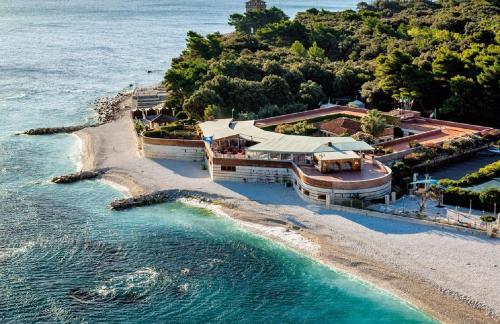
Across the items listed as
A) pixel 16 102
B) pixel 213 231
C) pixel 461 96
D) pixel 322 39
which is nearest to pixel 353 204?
pixel 213 231

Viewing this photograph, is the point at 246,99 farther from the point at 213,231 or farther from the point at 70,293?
the point at 70,293

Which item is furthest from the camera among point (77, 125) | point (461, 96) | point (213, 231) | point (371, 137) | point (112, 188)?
point (77, 125)

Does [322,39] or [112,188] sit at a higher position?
[322,39]

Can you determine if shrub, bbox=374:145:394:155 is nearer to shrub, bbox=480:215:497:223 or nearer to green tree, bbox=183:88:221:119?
shrub, bbox=480:215:497:223

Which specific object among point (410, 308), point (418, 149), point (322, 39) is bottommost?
point (410, 308)

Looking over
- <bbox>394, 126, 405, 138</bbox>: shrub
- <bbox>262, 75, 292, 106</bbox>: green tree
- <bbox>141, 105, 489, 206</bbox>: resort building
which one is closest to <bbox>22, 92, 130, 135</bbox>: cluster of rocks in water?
<bbox>141, 105, 489, 206</bbox>: resort building

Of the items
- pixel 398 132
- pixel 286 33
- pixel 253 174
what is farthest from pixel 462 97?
pixel 286 33
